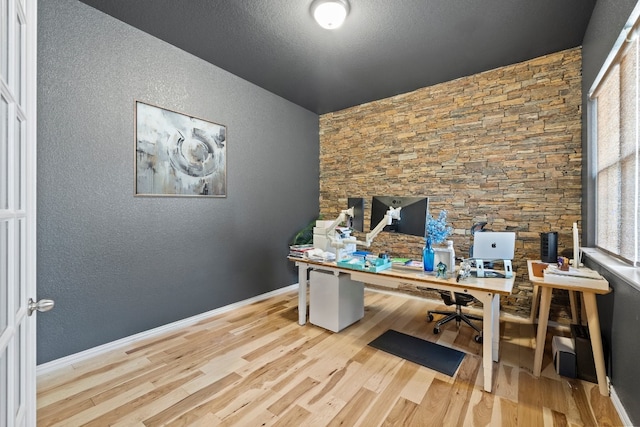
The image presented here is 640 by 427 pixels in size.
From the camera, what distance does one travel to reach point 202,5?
7.41 feet

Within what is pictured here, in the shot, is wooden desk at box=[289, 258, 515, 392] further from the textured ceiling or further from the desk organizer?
the textured ceiling

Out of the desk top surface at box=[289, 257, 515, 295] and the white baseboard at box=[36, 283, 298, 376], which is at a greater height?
the desk top surface at box=[289, 257, 515, 295]

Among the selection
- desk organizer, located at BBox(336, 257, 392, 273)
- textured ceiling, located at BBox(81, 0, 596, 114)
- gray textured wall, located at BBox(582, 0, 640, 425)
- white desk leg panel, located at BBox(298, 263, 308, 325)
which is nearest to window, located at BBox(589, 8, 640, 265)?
gray textured wall, located at BBox(582, 0, 640, 425)

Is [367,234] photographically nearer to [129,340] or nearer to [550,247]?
[550,247]

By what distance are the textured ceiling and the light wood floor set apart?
280 centimetres

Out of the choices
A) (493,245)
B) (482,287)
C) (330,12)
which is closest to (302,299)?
(482,287)

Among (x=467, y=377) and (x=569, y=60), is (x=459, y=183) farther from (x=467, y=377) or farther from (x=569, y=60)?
(x=467, y=377)

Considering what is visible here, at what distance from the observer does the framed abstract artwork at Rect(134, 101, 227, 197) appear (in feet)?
8.71

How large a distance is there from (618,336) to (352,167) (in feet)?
11.1

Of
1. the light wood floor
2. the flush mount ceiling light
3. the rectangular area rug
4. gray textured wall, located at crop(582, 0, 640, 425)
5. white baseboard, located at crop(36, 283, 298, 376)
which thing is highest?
the flush mount ceiling light

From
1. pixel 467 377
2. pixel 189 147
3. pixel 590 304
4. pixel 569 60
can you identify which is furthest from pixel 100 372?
pixel 569 60

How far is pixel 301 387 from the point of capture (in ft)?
6.45

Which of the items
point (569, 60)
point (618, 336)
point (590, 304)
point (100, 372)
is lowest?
point (100, 372)

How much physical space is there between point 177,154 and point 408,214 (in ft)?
7.75
